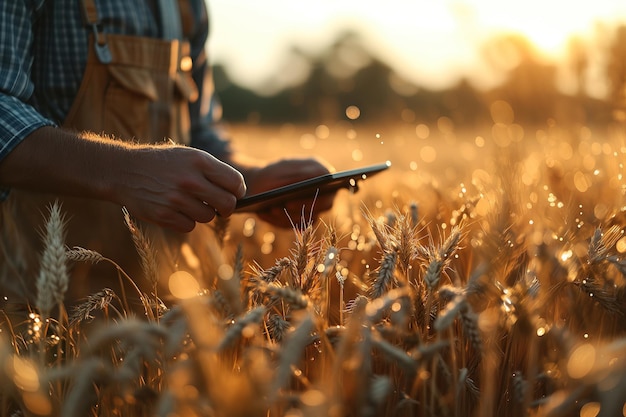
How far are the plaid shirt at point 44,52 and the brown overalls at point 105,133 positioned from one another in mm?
51

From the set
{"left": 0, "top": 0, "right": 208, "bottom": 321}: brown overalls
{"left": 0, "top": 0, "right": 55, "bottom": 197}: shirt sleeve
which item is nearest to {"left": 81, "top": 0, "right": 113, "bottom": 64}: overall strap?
{"left": 0, "top": 0, "right": 208, "bottom": 321}: brown overalls

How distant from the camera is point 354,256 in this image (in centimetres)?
178

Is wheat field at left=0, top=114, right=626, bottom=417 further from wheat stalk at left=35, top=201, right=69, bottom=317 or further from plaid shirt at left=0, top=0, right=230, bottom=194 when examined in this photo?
plaid shirt at left=0, top=0, right=230, bottom=194

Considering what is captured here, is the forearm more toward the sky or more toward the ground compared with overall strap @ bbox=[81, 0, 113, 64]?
more toward the ground

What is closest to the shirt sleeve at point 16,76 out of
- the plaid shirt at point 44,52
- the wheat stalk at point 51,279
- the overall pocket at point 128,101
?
the plaid shirt at point 44,52

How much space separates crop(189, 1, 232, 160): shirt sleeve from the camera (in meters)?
2.70

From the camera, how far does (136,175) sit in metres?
1.38

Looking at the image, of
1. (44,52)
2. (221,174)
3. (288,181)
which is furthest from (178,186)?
(44,52)

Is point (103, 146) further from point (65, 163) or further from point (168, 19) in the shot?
point (168, 19)

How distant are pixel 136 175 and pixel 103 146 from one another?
0.12 m

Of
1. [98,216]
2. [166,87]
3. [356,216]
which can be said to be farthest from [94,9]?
[356,216]

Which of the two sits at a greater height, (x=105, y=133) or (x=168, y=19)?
(x=168, y=19)

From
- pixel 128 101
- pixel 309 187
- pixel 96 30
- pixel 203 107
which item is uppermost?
pixel 96 30

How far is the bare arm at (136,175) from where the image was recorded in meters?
1.34
